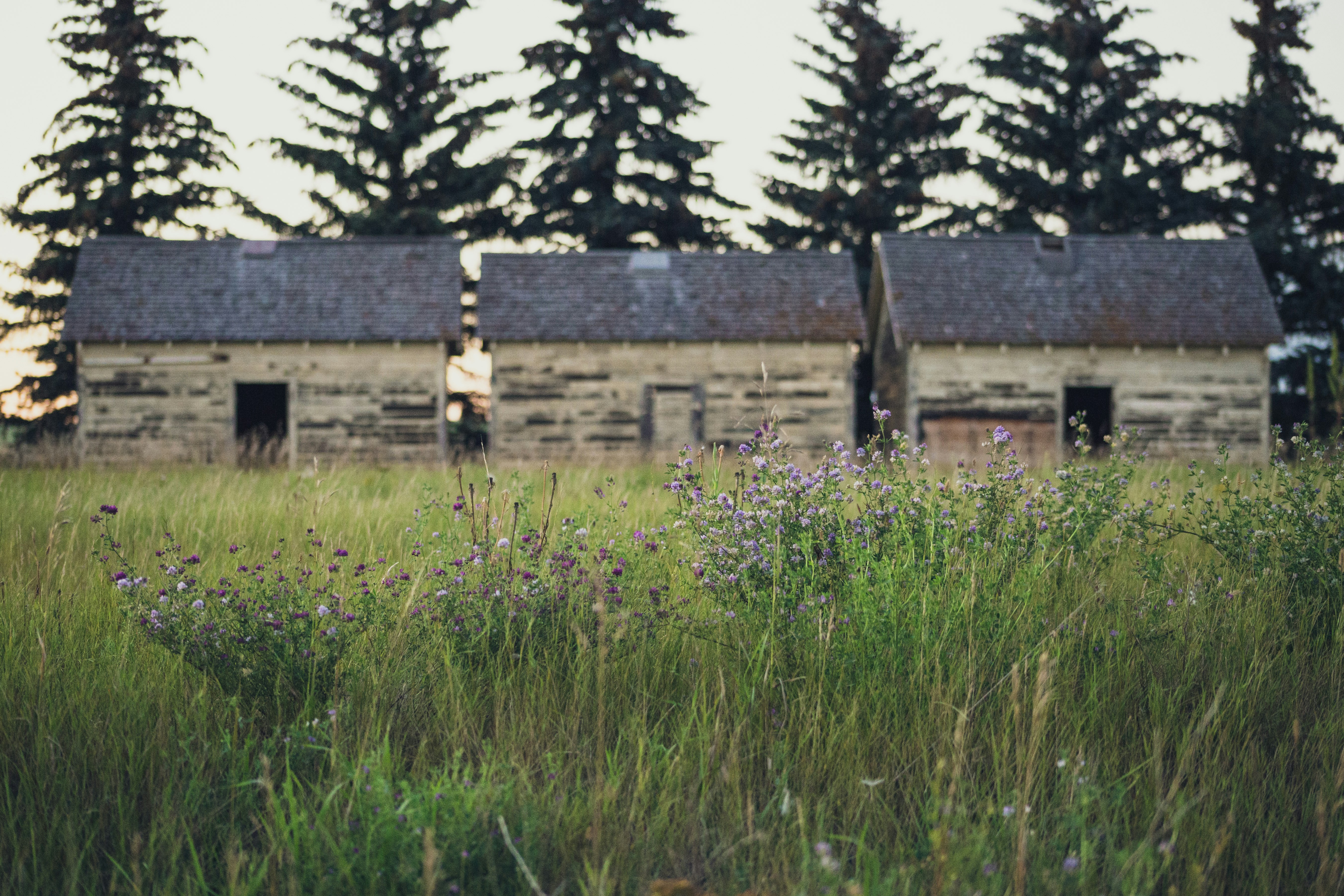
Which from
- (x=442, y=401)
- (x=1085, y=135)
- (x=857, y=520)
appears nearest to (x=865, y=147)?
(x=1085, y=135)

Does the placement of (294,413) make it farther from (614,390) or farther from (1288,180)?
(1288,180)

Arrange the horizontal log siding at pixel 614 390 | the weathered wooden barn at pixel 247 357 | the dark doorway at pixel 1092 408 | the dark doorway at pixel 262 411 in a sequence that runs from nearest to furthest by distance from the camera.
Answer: the weathered wooden barn at pixel 247 357 < the horizontal log siding at pixel 614 390 < the dark doorway at pixel 1092 408 < the dark doorway at pixel 262 411

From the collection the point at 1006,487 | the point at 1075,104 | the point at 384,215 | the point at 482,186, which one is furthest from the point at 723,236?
the point at 1006,487

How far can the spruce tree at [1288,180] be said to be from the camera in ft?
72.7

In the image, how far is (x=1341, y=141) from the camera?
74.1ft

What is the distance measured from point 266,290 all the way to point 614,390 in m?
7.32

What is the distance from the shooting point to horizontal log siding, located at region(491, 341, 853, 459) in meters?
17.4

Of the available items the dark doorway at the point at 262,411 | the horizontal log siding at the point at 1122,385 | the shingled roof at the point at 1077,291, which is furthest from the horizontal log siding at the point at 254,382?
the horizontal log siding at the point at 1122,385

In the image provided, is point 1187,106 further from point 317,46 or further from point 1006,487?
point 1006,487

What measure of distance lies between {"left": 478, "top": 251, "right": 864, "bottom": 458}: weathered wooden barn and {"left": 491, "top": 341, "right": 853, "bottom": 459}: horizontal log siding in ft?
0.07

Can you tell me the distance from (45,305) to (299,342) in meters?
8.16

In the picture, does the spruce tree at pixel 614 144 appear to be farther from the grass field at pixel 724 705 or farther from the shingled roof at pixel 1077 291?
the grass field at pixel 724 705

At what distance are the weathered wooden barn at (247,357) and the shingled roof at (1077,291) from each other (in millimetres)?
9594

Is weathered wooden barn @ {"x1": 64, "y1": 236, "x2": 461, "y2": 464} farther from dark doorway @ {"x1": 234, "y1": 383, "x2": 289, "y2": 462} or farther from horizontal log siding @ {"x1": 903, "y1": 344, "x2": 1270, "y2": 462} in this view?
horizontal log siding @ {"x1": 903, "y1": 344, "x2": 1270, "y2": 462}
